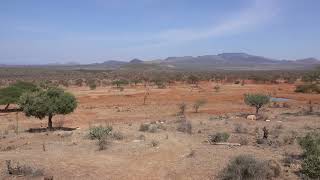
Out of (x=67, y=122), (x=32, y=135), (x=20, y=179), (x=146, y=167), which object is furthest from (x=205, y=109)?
(x=20, y=179)

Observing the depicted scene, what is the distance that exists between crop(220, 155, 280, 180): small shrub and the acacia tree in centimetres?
1399

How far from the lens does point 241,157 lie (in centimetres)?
1377

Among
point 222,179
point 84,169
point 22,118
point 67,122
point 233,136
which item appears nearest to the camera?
point 222,179

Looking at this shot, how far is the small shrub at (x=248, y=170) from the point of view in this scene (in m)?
13.0

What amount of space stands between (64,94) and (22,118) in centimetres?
929

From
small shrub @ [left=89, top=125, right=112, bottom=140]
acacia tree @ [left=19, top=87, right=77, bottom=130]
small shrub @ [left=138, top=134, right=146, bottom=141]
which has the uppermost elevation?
acacia tree @ [left=19, top=87, right=77, bottom=130]

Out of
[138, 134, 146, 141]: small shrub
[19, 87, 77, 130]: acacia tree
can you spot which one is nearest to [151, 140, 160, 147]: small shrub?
[138, 134, 146, 141]: small shrub

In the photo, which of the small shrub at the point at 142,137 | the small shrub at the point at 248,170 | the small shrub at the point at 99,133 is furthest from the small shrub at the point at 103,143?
the small shrub at the point at 248,170

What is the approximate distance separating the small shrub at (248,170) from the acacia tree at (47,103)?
45.9 ft

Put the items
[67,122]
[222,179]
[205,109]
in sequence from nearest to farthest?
[222,179], [67,122], [205,109]

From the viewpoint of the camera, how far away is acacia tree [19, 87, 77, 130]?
81.0 ft

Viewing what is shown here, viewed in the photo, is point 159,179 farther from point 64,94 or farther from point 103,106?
point 103,106

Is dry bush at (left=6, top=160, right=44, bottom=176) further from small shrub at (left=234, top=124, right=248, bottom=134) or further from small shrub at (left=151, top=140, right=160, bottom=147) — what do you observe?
small shrub at (left=234, top=124, right=248, bottom=134)

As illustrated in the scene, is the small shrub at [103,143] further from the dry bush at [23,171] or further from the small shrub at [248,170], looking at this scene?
the small shrub at [248,170]
